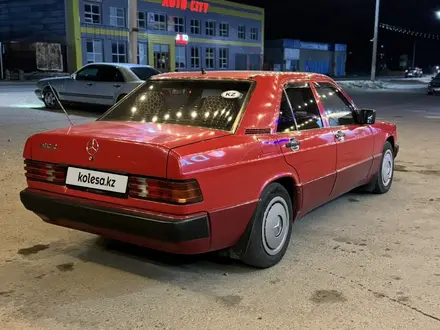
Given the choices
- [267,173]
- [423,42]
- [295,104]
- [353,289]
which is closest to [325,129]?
[295,104]

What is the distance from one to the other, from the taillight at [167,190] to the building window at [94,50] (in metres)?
38.4

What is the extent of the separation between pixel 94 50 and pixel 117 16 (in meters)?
3.60

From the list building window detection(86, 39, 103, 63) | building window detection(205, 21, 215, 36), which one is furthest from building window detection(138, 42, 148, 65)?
building window detection(205, 21, 215, 36)

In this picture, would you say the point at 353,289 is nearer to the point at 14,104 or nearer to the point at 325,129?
the point at 325,129

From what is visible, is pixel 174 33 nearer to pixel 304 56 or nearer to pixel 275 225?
pixel 304 56

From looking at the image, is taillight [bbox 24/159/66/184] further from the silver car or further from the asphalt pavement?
the silver car

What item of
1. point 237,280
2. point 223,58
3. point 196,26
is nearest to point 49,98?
point 237,280

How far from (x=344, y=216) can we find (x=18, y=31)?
43.8 metres

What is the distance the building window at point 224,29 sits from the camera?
51547 millimetres

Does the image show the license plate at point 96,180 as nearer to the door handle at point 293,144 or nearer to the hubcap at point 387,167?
the door handle at point 293,144

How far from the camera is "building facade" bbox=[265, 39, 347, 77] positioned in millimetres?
65438

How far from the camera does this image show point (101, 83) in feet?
45.2

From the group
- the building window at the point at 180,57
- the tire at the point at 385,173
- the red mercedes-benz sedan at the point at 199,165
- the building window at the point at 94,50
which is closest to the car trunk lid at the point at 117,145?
the red mercedes-benz sedan at the point at 199,165

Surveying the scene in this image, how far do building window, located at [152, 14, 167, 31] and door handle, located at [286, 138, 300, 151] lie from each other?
42.4 metres
